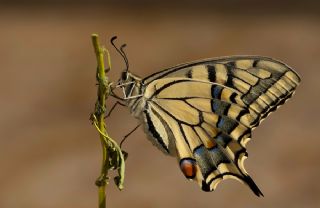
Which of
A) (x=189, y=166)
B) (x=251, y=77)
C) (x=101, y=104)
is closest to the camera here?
(x=101, y=104)

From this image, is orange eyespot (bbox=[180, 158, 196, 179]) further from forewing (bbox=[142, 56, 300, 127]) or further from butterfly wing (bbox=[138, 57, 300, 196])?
forewing (bbox=[142, 56, 300, 127])

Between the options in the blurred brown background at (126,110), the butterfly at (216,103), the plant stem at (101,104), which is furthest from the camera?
the blurred brown background at (126,110)

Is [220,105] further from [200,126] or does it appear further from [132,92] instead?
[132,92]

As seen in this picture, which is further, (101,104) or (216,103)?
(216,103)

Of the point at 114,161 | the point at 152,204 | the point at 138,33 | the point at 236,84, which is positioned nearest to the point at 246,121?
the point at 236,84

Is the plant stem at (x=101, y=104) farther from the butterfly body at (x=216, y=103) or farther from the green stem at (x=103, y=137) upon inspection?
the butterfly body at (x=216, y=103)

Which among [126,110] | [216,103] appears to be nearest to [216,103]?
[216,103]

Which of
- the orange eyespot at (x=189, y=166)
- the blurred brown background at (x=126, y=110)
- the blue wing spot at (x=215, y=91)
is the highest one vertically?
the blue wing spot at (x=215, y=91)

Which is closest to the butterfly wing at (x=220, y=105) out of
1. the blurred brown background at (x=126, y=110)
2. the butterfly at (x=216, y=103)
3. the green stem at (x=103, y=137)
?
the butterfly at (x=216, y=103)
